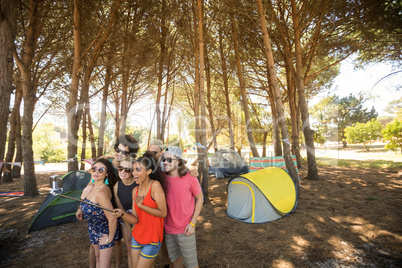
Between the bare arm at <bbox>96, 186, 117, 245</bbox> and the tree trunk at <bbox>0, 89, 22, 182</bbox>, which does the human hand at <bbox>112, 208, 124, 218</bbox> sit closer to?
the bare arm at <bbox>96, 186, 117, 245</bbox>

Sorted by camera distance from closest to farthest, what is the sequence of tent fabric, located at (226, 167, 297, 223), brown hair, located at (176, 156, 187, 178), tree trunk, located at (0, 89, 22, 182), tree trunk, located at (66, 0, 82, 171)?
brown hair, located at (176, 156, 187, 178), tent fabric, located at (226, 167, 297, 223), tree trunk, located at (66, 0, 82, 171), tree trunk, located at (0, 89, 22, 182)

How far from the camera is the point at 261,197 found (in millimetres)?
4629

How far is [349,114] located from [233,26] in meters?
32.3

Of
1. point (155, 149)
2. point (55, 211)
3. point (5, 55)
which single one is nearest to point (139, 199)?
point (155, 149)

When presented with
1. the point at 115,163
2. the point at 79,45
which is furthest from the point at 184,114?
the point at 115,163

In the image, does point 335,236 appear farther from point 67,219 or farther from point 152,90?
point 152,90

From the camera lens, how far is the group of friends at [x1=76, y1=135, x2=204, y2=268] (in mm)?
1896

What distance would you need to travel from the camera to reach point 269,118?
672 inches

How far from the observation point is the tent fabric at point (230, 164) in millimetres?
10039

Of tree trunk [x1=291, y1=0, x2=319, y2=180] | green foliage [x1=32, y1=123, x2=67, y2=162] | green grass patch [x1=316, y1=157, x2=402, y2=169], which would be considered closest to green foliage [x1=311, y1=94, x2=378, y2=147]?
green grass patch [x1=316, y1=157, x2=402, y2=169]

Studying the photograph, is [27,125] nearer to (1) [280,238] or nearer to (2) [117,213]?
(2) [117,213]

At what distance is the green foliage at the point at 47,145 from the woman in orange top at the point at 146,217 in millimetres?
26675

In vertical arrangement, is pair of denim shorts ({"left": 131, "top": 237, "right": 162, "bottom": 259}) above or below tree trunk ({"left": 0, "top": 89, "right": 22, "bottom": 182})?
below

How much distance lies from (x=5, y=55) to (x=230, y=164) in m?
8.87
